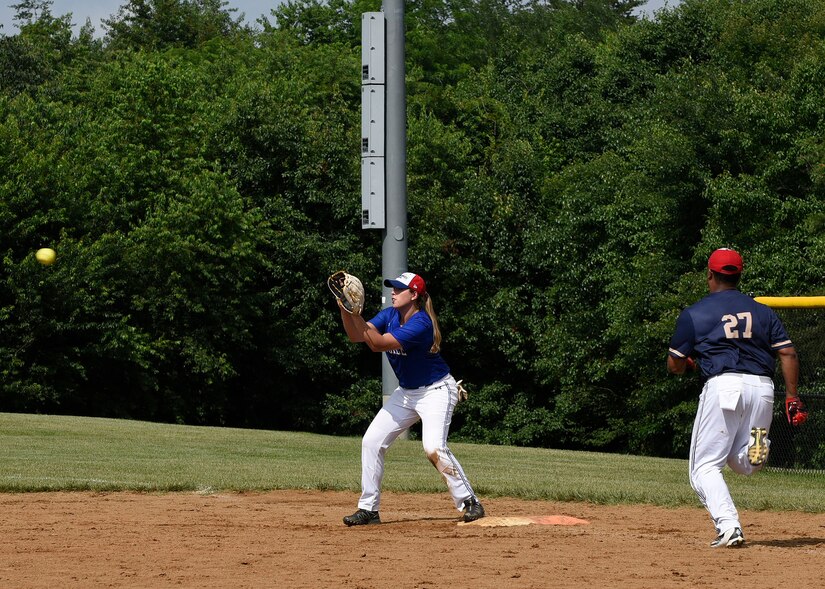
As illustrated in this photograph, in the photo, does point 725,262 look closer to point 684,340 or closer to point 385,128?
point 684,340

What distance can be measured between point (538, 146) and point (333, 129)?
6.91m

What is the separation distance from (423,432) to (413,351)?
0.60 metres

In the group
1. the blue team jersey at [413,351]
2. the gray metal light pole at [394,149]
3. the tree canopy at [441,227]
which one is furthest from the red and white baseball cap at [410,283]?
the tree canopy at [441,227]

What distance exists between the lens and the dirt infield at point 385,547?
6656 millimetres

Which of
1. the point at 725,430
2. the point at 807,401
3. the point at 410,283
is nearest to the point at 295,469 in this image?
the point at 410,283

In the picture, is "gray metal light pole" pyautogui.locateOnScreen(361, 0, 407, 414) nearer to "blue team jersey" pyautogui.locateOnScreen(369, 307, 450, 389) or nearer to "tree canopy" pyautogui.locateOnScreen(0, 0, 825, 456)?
"blue team jersey" pyautogui.locateOnScreen(369, 307, 450, 389)

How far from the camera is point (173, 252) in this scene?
35.0 meters

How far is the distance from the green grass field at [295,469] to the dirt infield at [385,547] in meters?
1.00

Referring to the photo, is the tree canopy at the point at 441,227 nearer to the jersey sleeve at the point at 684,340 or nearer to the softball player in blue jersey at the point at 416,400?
the softball player in blue jersey at the point at 416,400

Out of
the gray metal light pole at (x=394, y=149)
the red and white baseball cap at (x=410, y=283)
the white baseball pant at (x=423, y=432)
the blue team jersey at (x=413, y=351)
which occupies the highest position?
the gray metal light pole at (x=394, y=149)

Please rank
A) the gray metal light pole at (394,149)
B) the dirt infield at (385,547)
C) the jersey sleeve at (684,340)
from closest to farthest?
the dirt infield at (385,547), the jersey sleeve at (684,340), the gray metal light pole at (394,149)

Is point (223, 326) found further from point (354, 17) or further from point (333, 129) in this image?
point (354, 17)

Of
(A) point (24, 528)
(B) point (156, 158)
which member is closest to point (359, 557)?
(A) point (24, 528)

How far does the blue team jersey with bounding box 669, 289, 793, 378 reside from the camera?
25.7 feet
